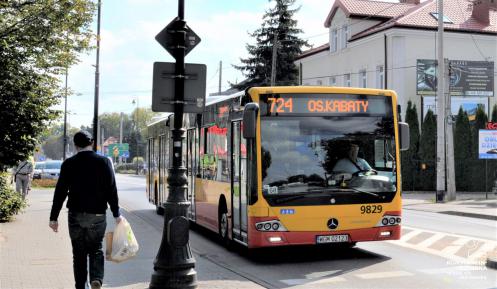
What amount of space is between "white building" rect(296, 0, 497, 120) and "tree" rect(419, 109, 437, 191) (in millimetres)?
2981

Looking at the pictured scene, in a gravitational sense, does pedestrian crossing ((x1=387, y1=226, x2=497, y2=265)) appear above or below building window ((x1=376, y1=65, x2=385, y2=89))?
below

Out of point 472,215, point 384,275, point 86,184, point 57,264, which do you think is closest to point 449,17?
point 472,215

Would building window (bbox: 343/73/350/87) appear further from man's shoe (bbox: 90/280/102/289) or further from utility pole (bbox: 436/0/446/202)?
man's shoe (bbox: 90/280/102/289)

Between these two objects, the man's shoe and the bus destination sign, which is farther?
the bus destination sign

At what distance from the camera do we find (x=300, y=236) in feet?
33.9

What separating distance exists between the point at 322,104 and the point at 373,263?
2.70 metres

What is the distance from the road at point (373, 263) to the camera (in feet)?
29.2

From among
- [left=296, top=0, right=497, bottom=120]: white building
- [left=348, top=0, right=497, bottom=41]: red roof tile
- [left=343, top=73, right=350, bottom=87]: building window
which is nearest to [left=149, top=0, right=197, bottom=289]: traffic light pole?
[left=348, top=0, right=497, bottom=41]: red roof tile

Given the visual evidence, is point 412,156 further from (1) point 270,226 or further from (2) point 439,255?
(1) point 270,226

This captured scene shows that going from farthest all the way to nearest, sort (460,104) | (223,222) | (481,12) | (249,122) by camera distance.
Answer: (481,12)
(460,104)
(223,222)
(249,122)

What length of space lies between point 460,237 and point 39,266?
8868mm

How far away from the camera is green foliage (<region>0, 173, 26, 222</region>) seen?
15.6 metres

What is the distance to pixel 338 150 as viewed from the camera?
1062 cm

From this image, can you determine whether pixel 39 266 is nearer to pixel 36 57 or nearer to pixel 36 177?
pixel 36 57
